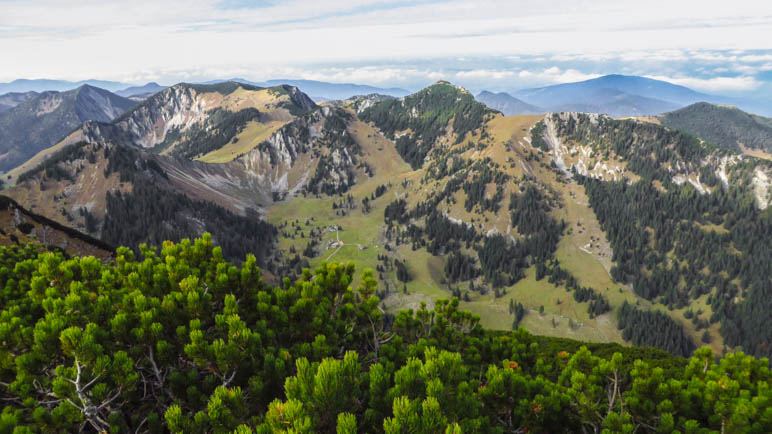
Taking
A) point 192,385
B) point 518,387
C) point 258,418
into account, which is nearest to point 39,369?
point 192,385

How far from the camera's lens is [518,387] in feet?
48.9

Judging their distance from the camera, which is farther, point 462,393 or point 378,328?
point 378,328

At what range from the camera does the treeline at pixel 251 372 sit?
949 centimetres

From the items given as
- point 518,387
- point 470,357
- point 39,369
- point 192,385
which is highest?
point 39,369

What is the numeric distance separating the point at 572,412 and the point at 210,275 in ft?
52.9

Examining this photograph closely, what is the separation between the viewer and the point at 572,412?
15.8 m

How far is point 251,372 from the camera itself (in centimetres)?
1265

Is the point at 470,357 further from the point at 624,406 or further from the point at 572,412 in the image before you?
the point at 624,406

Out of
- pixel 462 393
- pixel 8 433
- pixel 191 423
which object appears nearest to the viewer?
pixel 8 433

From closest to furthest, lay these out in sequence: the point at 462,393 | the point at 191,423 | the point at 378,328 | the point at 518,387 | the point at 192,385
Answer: the point at 191,423 < the point at 462,393 < the point at 192,385 < the point at 518,387 < the point at 378,328

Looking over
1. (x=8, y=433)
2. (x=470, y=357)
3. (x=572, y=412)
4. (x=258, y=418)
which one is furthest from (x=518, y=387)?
(x=8, y=433)

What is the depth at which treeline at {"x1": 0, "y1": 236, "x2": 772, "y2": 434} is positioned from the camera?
9492mm

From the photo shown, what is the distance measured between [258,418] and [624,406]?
47.4 ft

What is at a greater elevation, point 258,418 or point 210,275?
point 210,275
